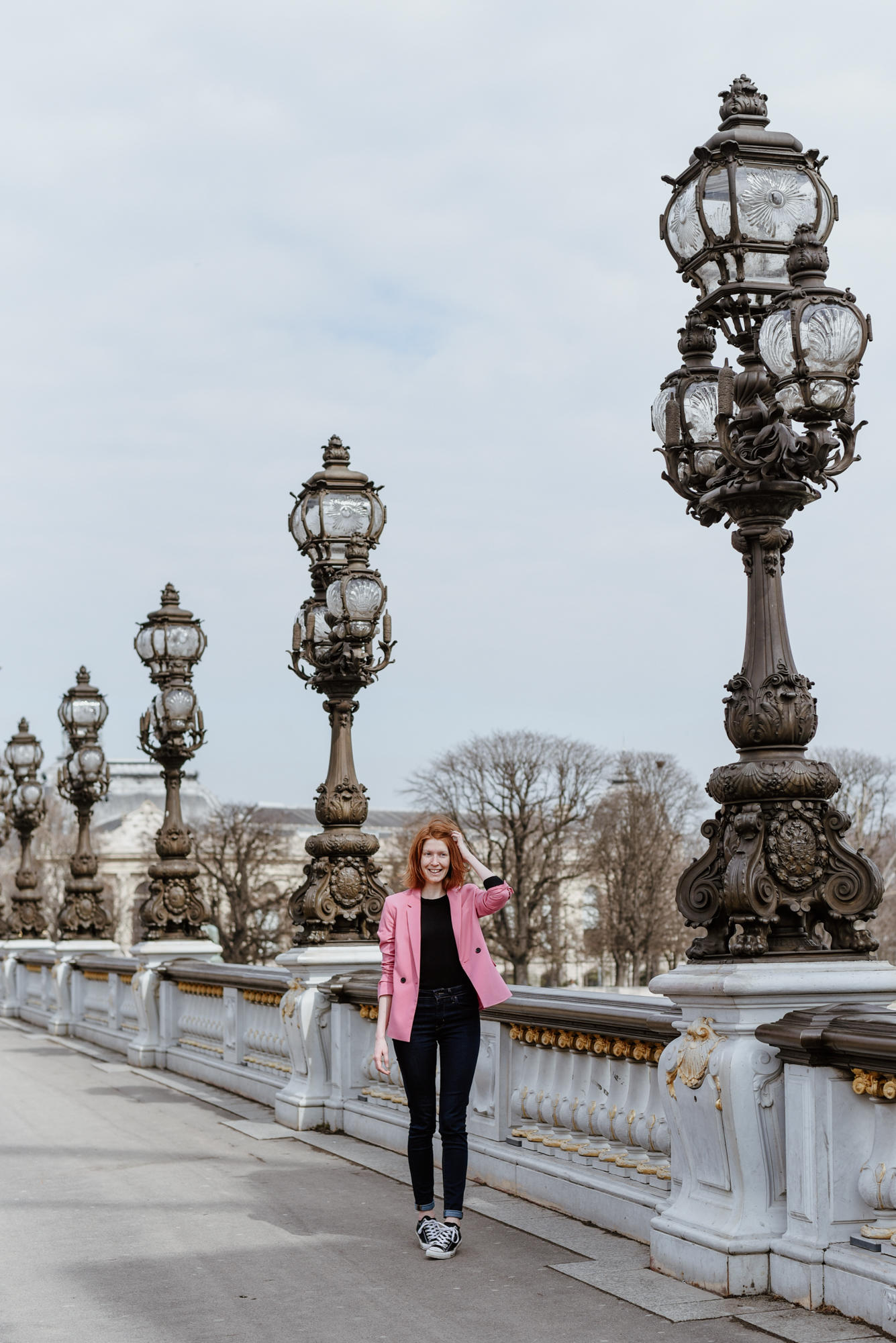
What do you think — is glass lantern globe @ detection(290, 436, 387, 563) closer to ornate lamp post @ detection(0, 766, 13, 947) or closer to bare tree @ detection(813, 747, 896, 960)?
ornate lamp post @ detection(0, 766, 13, 947)

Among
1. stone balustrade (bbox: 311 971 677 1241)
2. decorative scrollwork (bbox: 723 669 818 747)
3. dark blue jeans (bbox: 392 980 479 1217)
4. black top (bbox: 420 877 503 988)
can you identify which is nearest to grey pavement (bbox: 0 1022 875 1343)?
stone balustrade (bbox: 311 971 677 1241)

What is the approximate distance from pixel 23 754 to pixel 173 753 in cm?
1396

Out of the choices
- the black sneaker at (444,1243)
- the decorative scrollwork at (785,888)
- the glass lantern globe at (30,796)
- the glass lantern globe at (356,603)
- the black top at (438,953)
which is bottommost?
the black sneaker at (444,1243)

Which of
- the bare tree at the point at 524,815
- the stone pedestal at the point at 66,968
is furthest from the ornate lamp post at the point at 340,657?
the bare tree at the point at 524,815

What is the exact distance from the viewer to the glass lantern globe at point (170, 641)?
768 inches

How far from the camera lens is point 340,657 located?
12.9 meters

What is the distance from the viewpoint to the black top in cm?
760

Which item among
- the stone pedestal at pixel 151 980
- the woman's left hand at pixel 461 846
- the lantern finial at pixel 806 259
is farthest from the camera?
the stone pedestal at pixel 151 980

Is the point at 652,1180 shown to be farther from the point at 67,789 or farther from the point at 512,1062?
the point at 67,789

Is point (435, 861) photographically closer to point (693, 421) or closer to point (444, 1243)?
point (444, 1243)

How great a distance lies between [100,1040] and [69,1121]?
9132mm

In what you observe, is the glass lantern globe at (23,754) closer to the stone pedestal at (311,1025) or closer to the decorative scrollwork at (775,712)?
the stone pedestal at (311,1025)

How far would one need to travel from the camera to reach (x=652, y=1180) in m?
7.58

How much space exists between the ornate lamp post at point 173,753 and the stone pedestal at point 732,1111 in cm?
1290
